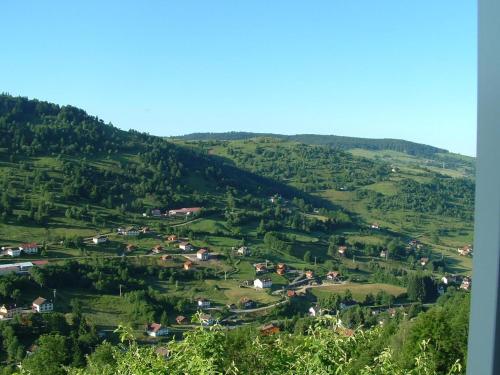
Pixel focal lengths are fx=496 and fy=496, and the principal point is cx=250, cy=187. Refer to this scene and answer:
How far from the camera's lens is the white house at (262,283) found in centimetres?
4779

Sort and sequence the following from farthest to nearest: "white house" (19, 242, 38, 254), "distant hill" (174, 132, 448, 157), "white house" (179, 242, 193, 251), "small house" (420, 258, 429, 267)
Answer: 1. "distant hill" (174, 132, 448, 157)
2. "small house" (420, 258, 429, 267)
3. "white house" (179, 242, 193, 251)
4. "white house" (19, 242, 38, 254)

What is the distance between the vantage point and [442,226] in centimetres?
8869

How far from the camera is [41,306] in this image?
114 ft

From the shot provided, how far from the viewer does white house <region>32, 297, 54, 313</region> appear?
113 feet

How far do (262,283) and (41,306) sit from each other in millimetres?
20715

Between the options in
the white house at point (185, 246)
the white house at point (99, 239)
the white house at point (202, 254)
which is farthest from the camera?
the white house at point (185, 246)

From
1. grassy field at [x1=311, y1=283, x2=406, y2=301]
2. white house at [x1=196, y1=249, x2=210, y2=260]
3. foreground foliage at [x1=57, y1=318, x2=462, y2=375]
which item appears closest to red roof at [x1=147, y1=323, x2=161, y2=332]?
grassy field at [x1=311, y1=283, x2=406, y2=301]

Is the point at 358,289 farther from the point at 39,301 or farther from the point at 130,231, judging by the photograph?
the point at 39,301

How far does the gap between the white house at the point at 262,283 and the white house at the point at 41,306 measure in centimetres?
1933

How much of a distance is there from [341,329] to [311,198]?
9593 cm

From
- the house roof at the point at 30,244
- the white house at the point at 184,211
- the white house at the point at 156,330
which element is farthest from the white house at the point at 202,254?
the white house at the point at 156,330

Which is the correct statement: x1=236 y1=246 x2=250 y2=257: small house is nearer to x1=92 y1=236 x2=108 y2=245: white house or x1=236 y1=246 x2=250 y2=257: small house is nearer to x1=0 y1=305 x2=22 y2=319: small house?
x1=92 y1=236 x2=108 y2=245: white house

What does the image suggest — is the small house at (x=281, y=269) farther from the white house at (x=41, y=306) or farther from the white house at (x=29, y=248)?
the white house at (x=41, y=306)

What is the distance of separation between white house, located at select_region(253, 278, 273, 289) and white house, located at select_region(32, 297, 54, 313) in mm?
19331
